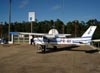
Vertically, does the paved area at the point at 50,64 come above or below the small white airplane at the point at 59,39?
below

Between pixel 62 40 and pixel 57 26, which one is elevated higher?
pixel 57 26

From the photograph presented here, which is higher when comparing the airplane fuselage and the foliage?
the foliage

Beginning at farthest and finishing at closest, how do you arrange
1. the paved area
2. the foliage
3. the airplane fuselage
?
the foliage → the airplane fuselage → the paved area

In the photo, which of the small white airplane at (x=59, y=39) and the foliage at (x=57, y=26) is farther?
the foliage at (x=57, y=26)

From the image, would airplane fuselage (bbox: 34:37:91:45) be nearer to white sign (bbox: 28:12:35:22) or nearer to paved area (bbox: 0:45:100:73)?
paved area (bbox: 0:45:100:73)

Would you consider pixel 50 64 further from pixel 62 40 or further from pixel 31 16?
pixel 31 16

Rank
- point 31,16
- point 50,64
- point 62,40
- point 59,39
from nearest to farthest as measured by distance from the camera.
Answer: point 50,64
point 62,40
point 59,39
point 31,16

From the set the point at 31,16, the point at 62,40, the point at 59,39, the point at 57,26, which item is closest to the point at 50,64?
the point at 62,40

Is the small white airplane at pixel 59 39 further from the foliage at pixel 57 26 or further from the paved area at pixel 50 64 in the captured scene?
the foliage at pixel 57 26

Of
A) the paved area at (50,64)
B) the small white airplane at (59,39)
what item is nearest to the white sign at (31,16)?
the small white airplane at (59,39)

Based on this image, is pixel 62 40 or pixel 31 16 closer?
pixel 62 40

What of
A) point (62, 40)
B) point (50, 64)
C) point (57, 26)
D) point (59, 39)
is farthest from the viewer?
point (57, 26)

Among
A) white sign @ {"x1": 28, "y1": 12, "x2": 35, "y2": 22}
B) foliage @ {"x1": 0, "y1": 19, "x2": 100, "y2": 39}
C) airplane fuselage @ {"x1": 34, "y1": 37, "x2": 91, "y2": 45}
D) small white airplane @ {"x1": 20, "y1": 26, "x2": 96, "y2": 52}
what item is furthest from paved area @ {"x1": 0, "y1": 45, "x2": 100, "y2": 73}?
foliage @ {"x1": 0, "y1": 19, "x2": 100, "y2": 39}

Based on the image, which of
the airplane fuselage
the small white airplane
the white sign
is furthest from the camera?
the white sign
